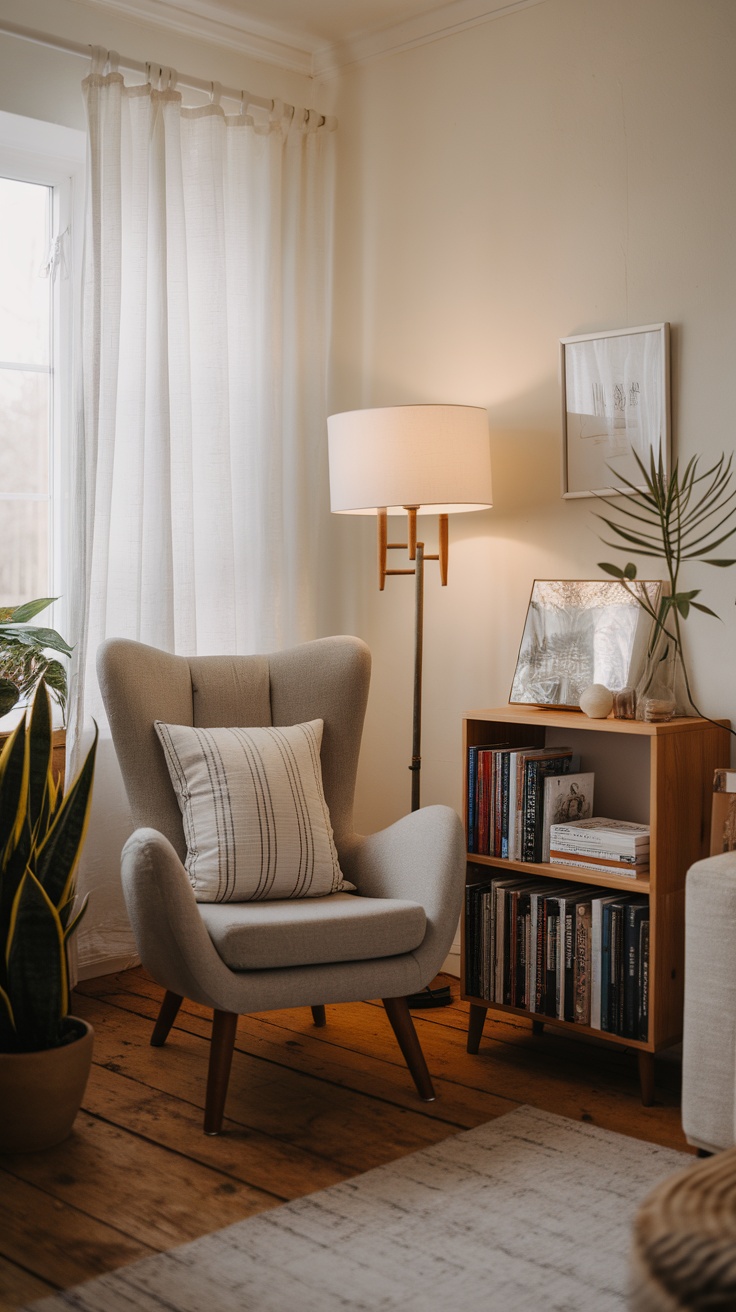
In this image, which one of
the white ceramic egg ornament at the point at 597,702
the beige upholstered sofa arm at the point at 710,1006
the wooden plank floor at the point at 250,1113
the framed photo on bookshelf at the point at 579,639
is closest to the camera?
the wooden plank floor at the point at 250,1113

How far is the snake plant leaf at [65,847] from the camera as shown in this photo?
224cm

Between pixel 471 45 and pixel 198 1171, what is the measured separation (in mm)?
2927

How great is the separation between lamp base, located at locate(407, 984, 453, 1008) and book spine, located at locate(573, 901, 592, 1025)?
2.02 ft

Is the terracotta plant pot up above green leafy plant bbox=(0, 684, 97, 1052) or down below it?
below

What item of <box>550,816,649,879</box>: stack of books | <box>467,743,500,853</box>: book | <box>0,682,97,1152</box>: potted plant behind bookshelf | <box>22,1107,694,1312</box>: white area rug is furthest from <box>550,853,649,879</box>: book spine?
<box>0,682,97,1152</box>: potted plant behind bookshelf

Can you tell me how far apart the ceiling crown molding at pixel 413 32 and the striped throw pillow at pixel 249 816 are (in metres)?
2.06

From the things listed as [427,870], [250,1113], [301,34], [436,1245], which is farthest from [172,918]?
[301,34]

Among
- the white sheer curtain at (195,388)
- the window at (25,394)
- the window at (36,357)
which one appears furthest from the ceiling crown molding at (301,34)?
the window at (25,394)

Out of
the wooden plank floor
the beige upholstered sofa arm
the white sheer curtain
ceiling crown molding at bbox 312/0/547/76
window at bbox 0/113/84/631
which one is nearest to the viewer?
the wooden plank floor

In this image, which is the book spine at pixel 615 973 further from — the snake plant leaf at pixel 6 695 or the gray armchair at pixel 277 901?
the snake plant leaf at pixel 6 695

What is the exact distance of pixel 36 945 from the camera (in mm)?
2145

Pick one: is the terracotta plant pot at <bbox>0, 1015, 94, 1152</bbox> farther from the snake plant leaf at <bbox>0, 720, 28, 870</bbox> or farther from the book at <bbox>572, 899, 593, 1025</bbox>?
the book at <bbox>572, 899, 593, 1025</bbox>

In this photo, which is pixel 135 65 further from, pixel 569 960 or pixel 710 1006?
pixel 710 1006

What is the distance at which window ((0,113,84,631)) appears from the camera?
330 cm
